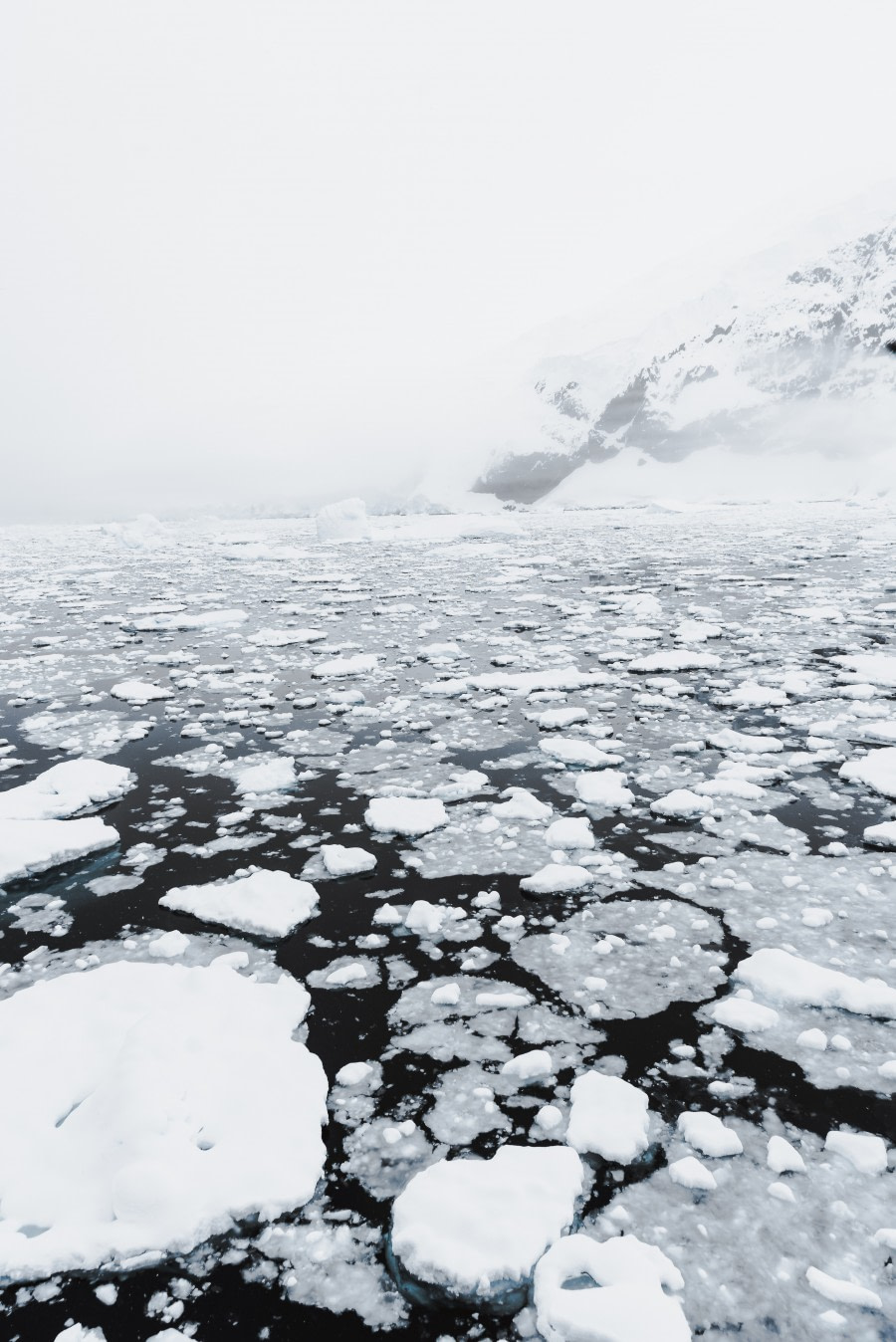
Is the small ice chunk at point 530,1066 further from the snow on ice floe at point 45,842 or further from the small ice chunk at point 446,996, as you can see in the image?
the snow on ice floe at point 45,842

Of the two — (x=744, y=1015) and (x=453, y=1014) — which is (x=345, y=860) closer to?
(x=453, y=1014)

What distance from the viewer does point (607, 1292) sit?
1349 millimetres

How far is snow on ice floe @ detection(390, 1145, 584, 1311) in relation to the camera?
1.40m

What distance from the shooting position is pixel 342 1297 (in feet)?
4.62

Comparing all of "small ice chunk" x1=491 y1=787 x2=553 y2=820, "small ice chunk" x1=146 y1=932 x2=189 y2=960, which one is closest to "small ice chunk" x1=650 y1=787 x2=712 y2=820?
"small ice chunk" x1=491 y1=787 x2=553 y2=820

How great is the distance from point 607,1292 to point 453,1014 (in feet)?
3.04

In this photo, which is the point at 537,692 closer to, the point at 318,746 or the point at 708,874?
the point at 318,746

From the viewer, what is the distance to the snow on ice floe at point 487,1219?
140cm

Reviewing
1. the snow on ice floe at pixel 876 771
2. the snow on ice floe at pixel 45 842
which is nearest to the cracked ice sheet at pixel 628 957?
the snow on ice floe at pixel 876 771

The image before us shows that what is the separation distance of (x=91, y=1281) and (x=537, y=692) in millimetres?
4552

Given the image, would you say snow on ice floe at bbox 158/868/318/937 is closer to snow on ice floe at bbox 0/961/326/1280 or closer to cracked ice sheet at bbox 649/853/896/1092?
snow on ice floe at bbox 0/961/326/1280

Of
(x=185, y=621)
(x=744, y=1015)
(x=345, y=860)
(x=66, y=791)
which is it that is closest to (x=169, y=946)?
(x=345, y=860)

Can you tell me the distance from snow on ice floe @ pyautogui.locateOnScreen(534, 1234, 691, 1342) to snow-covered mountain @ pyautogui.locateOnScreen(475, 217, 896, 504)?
515 feet

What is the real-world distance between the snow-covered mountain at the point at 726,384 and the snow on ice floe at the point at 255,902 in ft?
510
